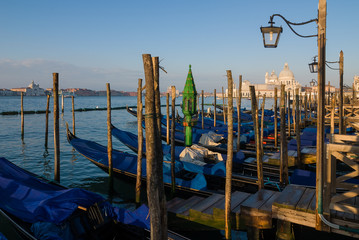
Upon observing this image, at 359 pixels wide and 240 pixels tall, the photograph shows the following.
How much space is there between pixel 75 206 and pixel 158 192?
8.95ft

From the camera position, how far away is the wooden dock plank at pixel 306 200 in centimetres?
470

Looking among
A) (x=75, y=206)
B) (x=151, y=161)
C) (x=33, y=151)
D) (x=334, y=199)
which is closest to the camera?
(x=151, y=161)

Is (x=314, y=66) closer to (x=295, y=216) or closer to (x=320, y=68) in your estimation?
(x=320, y=68)

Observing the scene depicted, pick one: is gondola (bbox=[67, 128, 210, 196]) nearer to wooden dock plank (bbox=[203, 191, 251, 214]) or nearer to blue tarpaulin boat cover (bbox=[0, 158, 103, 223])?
wooden dock plank (bbox=[203, 191, 251, 214])

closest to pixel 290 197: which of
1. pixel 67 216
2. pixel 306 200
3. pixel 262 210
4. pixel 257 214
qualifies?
pixel 306 200

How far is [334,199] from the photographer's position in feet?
13.2

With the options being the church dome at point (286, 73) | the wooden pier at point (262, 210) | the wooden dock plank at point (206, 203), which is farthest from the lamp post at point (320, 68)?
the church dome at point (286, 73)

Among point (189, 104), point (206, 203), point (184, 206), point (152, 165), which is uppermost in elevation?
point (189, 104)

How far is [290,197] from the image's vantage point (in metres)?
5.21

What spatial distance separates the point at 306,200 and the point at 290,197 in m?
0.31

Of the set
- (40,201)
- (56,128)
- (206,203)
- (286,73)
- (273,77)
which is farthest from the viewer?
(273,77)

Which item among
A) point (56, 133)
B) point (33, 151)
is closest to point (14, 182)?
point (56, 133)

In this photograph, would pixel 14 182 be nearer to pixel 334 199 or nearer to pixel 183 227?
pixel 183 227

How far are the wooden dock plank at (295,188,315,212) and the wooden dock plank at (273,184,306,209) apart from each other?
66mm
